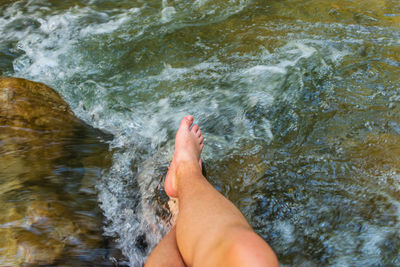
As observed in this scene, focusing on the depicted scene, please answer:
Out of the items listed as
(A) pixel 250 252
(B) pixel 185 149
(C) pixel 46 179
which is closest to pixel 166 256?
(A) pixel 250 252

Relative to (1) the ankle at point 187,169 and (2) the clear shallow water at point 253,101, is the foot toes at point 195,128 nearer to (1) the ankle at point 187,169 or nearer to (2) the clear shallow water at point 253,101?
(2) the clear shallow water at point 253,101

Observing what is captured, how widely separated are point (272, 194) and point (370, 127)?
1.06 metres

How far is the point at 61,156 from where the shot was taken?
8.48 feet

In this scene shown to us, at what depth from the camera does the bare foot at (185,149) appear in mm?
2355

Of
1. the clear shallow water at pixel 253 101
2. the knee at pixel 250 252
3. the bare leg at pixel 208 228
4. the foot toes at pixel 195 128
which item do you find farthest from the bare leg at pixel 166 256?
the foot toes at pixel 195 128

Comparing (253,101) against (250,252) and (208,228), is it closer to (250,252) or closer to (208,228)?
(208,228)

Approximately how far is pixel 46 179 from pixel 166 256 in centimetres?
116

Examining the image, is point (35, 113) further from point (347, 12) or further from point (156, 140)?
point (347, 12)

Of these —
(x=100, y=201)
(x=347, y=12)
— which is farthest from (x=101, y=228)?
(x=347, y=12)

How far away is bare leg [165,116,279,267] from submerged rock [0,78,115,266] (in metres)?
0.63

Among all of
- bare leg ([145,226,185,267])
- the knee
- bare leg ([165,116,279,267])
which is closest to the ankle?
bare leg ([165,116,279,267])

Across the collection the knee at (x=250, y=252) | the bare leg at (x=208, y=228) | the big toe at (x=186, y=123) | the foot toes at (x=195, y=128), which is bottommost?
the foot toes at (x=195, y=128)

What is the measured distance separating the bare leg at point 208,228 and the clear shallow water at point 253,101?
0.27m

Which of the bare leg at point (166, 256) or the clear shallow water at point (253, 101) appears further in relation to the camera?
the clear shallow water at point (253, 101)
